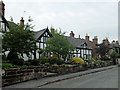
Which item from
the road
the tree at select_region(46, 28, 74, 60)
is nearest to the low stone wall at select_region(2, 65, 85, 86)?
the road

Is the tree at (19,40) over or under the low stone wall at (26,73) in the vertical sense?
over

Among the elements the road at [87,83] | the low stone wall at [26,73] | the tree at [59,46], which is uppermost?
the tree at [59,46]

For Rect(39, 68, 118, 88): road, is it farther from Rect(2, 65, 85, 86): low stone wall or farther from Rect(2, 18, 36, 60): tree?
Rect(2, 18, 36, 60): tree

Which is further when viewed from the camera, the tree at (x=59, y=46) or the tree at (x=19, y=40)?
the tree at (x=59, y=46)

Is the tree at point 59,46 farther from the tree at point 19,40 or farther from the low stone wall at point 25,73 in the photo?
the tree at point 19,40

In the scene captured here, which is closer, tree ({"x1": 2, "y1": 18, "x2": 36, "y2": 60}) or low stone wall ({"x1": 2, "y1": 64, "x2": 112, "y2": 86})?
low stone wall ({"x1": 2, "y1": 64, "x2": 112, "y2": 86})

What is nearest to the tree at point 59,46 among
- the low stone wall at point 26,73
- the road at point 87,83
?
the low stone wall at point 26,73

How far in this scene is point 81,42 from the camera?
38375 mm

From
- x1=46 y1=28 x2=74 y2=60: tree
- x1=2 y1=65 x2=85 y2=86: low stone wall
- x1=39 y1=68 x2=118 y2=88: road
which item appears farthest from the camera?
x1=46 y1=28 x2=74 y2=60: tree

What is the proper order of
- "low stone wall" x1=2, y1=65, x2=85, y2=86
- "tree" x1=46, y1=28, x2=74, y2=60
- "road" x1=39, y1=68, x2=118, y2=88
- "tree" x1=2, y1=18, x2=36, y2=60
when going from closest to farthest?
1. "road" x1=39, y1=68, x2=118, y2=88
2. "low stone wall" x1=2, y1=65, x2=85, y2=86
3. "tree" x1=2, y1=18, x2=36, y2=60
4. "tree" x1=46, y1=28, x2=74, y2=60

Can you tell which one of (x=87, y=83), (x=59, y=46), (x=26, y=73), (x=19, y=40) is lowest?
(x=87, y=83)

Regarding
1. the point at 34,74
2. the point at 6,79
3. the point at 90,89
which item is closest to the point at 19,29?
the point at 34,74

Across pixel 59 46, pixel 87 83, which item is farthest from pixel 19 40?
pixel 87 83

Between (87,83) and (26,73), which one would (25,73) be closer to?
(26,73)
